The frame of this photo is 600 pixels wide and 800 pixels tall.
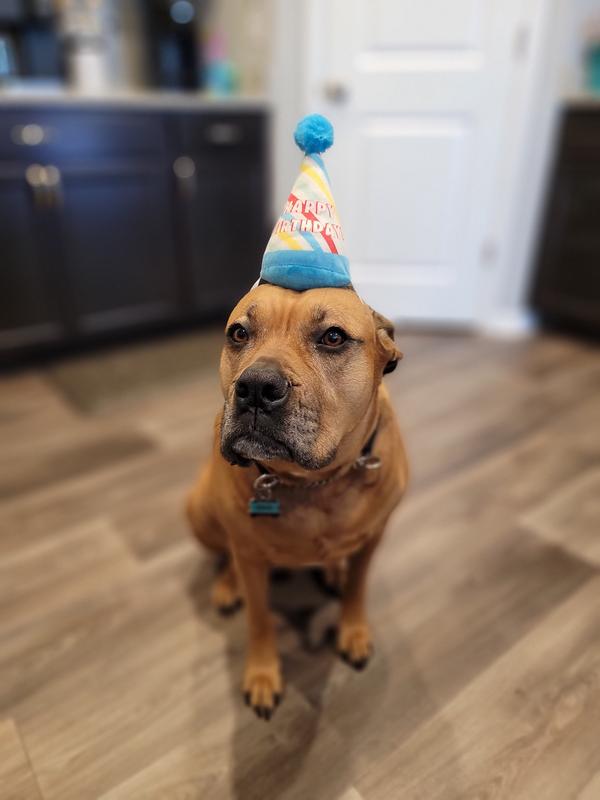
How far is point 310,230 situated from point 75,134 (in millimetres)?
1900

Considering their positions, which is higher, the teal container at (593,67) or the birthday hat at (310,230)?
the teal container at (593,67)

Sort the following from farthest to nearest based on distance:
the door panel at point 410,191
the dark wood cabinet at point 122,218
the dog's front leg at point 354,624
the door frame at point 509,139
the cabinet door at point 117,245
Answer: the door panel at point 410,191
the door frame at point 509,139
the cabinet door at point 117,245
the dark wood cabinet at point 122,218
the dog's front leg at point 354,624

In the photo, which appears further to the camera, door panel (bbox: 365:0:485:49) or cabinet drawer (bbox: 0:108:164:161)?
door panel (bbox: 365:0:485:49)

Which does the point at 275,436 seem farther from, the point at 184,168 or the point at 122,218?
the point at 184,168

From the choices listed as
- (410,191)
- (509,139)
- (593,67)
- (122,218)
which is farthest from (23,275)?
(593,67)

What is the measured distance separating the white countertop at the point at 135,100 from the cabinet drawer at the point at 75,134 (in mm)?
36

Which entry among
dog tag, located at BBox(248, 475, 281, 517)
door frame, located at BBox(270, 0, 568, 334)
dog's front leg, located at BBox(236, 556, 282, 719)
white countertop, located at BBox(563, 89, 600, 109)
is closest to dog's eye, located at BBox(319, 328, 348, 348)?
dog tag, located at BBox(248, 475, 281, 517)

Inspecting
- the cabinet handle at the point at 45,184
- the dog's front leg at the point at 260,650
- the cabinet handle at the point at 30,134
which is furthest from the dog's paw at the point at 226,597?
the cabinet handle at the point at 30,134

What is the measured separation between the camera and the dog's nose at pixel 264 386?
0.70m

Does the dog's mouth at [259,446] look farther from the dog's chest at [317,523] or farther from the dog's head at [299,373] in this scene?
the dog's chest at [317,523]

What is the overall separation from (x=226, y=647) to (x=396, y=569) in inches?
17.6

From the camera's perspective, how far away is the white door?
2.47 metres

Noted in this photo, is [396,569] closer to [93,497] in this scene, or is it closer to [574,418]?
[93,497]

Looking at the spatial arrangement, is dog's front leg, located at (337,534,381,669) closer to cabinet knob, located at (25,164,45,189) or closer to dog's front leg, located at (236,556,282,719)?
dog's front leg, located at (236,556,282,719)
